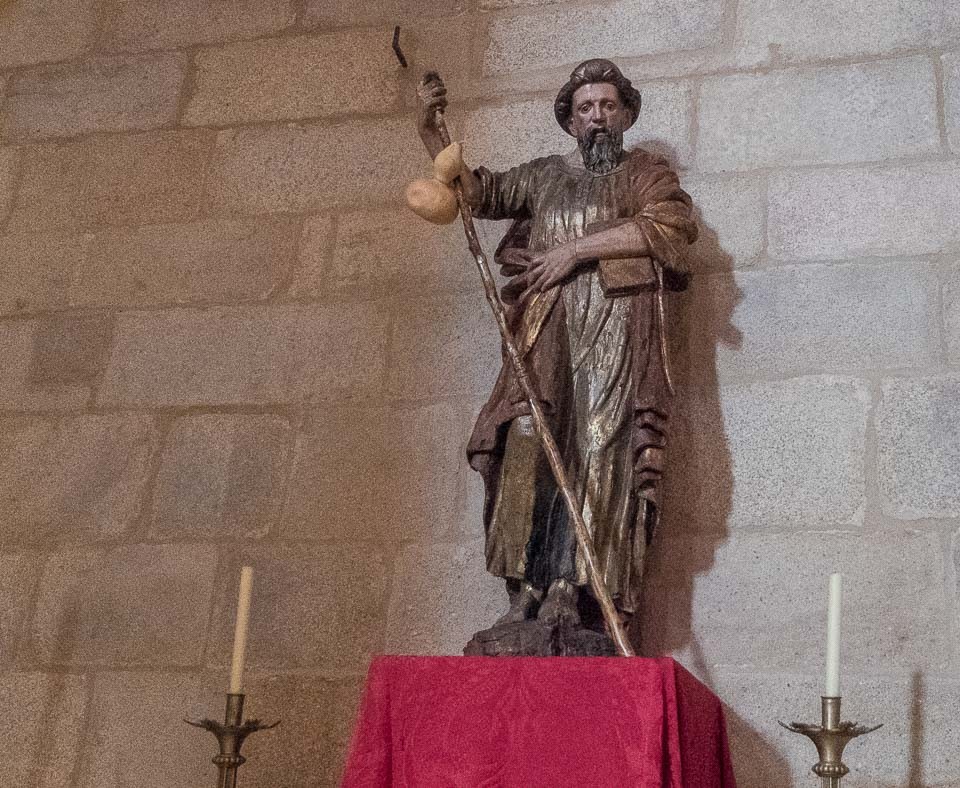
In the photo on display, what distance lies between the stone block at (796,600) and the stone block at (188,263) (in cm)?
117

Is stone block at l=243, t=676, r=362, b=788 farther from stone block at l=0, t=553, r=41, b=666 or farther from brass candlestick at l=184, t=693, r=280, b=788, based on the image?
stone block at l=0, t=553, r=41, b=666

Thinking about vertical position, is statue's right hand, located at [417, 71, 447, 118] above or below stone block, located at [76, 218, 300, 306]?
above

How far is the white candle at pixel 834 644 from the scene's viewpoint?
201cm

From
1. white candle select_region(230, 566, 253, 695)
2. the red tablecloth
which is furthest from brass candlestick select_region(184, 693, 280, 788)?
the red tablecloth

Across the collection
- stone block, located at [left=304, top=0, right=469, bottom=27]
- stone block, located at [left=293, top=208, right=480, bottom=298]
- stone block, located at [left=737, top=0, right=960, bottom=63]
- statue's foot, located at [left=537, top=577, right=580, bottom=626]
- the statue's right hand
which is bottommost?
statue's foot, located at [left=537, top=577, right=580, bottom=626]

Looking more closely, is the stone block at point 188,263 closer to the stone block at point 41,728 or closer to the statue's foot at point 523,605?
the stone block at point 41,728

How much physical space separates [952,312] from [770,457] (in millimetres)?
474

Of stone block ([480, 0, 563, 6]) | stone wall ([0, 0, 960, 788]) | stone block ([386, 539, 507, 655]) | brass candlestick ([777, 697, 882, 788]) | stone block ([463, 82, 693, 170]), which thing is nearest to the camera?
brass candlestick ([777, 697, 882, 788])

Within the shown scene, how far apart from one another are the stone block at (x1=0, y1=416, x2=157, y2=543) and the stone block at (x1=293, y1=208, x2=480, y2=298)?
1.73 ft

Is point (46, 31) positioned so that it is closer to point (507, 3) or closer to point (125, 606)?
point (507, 3)

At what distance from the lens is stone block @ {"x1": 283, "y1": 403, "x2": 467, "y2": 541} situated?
2754mm

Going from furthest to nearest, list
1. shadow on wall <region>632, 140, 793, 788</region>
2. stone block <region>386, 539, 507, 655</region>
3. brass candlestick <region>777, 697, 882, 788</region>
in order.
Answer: stone block <region>386, 539, 507, 655</region> < shadow on wall <region>632, 140, 793, 788</region> < brass candlestick <region>777, 697, 882, 788</region>

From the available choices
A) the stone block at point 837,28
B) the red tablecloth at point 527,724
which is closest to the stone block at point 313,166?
the stone block at point 837,28

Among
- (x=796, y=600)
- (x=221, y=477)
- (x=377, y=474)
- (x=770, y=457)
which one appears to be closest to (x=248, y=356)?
(x=221, y=477)
